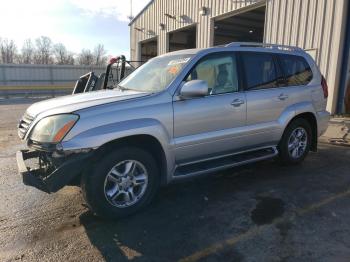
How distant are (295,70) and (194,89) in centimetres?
246

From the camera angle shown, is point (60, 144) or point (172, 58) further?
point (172, 58)

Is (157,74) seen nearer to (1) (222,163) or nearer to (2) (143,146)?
(2) (143,146)

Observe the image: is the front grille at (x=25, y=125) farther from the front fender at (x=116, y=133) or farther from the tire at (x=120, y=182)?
the tire at (x=120, y=182)

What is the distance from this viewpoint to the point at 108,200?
3.54 meters

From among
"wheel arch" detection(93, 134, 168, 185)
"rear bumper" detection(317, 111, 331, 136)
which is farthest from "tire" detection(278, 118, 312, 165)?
"wheel arch" detection(93, 134, 168, 185)

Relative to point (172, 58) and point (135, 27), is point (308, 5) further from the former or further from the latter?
point (135, 27)

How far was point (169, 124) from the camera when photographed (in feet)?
12.6

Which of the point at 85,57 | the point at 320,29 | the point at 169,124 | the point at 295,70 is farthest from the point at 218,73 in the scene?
the point at 85,57

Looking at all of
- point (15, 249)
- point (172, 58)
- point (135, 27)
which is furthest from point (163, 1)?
point (15, 249)

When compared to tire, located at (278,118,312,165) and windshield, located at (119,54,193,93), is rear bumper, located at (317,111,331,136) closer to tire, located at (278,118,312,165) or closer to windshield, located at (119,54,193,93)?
tire, located at (278,118,312,165)

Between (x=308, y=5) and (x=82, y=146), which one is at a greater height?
(x=308, y=5)

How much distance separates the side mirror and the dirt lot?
1.37 m

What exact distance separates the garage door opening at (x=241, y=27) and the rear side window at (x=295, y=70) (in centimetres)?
970

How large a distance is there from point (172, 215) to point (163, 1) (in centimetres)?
1520
